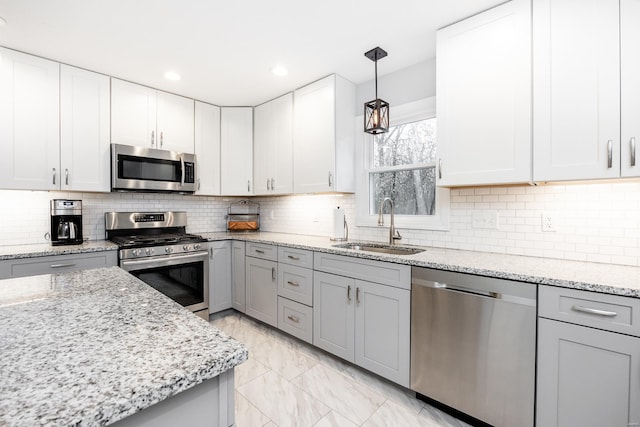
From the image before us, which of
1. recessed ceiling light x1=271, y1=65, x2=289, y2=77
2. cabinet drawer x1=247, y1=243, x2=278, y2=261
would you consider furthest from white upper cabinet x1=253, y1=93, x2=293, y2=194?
cabinet drawer x1=247, y1=243, x2=278, y2=261

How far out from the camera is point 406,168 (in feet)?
8.80

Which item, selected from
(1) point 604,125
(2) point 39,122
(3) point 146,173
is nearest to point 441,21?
(1) point 604,125

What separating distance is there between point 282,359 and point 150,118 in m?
2.63

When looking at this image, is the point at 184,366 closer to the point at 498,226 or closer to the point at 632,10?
the point at 498,226

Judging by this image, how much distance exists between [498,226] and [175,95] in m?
3.31

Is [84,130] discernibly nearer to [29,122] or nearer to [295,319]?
[29,122]

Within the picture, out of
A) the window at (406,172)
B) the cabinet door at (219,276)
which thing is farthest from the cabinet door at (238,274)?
the window at (406,172)

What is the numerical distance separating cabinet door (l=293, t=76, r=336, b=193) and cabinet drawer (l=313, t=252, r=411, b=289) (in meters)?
0.73

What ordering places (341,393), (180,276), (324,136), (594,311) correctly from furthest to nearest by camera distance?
(180,276), (324,136), (341,393), (594,311)

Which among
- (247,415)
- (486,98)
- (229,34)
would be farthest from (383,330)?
(229,34)

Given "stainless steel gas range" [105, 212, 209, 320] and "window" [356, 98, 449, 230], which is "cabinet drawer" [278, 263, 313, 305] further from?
"stainless steel gas range" [105, 212, 209, 320]

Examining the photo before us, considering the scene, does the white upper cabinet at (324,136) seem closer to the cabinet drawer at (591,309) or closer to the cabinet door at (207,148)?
the cabinet door at (207,148)

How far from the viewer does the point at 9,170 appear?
2328mm

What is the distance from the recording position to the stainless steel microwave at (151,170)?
9.19 ft
